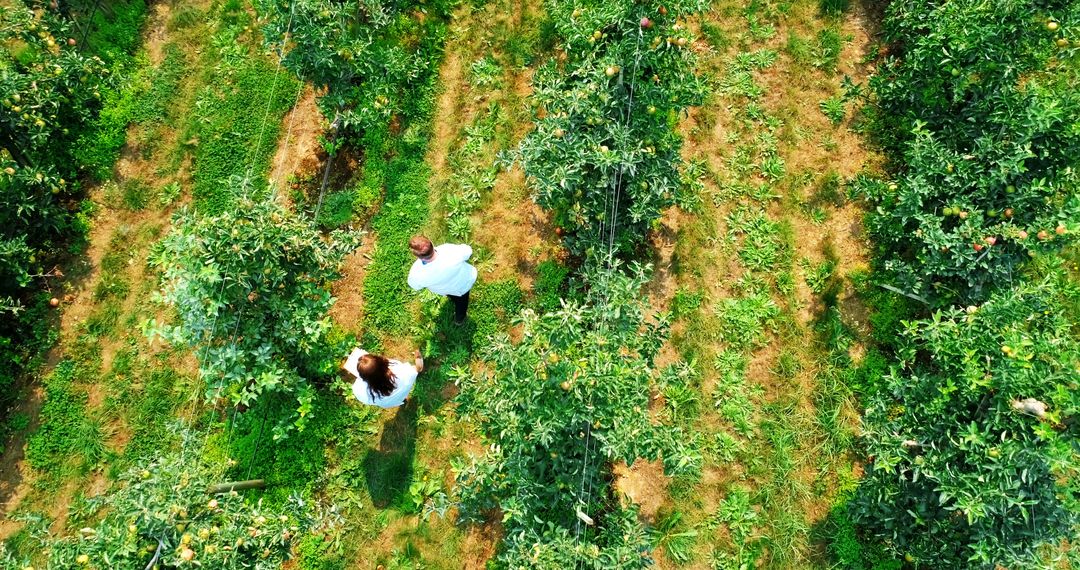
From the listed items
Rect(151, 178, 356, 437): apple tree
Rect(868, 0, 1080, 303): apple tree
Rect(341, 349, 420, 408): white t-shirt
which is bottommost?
Rect(341, 349, 420, 408): white t-shirt

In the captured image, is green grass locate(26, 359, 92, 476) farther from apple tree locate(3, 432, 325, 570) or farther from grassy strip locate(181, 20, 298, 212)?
grassy strip locate(181, 20, 298, 212)

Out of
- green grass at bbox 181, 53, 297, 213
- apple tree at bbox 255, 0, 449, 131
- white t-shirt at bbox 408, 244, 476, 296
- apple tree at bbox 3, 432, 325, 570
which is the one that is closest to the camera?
apple tree at bbox 3, 432, 325, 570

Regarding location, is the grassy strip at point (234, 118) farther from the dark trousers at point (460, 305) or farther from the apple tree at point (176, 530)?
the apple tree at point (176, 530)

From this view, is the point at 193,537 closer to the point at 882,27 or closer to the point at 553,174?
the point at 553,174

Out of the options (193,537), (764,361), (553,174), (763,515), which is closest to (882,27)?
(764,361)

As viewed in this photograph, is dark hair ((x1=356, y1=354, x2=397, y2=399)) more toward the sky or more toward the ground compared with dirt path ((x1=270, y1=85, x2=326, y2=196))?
more toward the ground

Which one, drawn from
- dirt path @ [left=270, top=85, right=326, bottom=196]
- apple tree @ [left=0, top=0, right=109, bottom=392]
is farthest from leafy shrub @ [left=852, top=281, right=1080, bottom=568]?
apple tree @ [left=0, top=0, right=109, bottom=392]

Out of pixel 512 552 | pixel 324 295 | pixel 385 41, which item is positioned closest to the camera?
pixel 512 552
